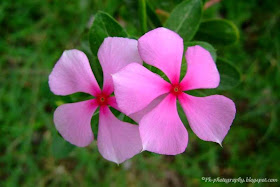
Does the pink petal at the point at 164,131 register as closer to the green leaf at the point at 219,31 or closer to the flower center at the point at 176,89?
the flower center at the point at 176,89

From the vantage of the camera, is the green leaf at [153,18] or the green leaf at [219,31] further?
the green leaf at [219,31]

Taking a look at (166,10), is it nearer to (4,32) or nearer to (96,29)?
(96,29)

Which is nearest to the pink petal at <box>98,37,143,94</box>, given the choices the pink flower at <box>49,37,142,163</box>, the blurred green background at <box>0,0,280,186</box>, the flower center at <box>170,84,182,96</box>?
the pink flower at <box>49,37,142,163</box>

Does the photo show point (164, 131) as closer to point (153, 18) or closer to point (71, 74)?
point (71, 74)

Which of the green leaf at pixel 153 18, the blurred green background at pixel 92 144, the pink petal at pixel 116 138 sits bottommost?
the blurred green background at pixel 92 144

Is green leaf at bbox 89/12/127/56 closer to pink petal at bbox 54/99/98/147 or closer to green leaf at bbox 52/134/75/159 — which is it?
pink petal at bbox 54/99/98/147

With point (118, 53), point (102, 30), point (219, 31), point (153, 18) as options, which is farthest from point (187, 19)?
point (118, 53)

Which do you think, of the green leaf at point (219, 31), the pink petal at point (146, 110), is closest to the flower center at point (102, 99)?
the pink petal at point (146, 110)

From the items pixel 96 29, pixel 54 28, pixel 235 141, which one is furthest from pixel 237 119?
pixel 96 29
